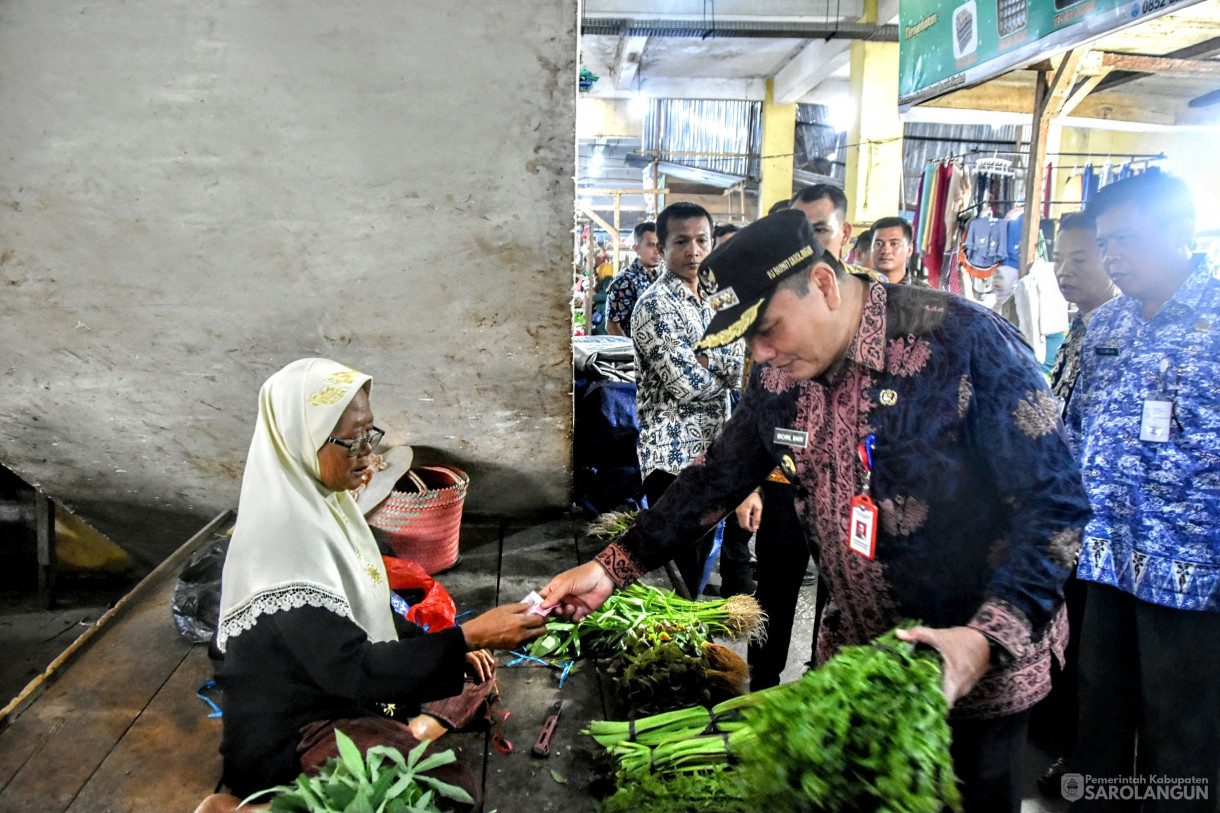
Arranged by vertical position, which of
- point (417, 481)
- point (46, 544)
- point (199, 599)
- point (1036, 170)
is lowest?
point (46, 544)

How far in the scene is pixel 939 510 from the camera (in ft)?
5.77

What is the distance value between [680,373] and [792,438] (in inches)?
76.6

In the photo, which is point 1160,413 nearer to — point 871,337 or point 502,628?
point 871,337

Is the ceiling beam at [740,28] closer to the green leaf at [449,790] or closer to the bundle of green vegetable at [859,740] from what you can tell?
the green leaf at [449,790]

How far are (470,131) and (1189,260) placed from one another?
128 inches

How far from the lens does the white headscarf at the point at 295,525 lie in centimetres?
212

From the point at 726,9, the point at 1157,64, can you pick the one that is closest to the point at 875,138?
the point at 726,9

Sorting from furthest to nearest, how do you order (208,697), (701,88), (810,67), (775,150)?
1. (701,88)
2. (775,150)
3. (810,67)
4. (208,697)

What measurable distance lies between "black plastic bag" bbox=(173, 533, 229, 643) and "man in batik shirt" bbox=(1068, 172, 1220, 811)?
359 cm

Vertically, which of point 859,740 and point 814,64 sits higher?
point 814,64

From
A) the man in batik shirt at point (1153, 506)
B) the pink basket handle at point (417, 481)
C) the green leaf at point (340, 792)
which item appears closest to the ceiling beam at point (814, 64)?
the man in batik shirt at point (1153, 506)

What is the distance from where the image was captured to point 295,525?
86.0 inches

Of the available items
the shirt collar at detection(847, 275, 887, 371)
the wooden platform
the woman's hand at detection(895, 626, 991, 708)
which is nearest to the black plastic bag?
the wooden platform

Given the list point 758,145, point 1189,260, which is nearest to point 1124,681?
point 1189,260
